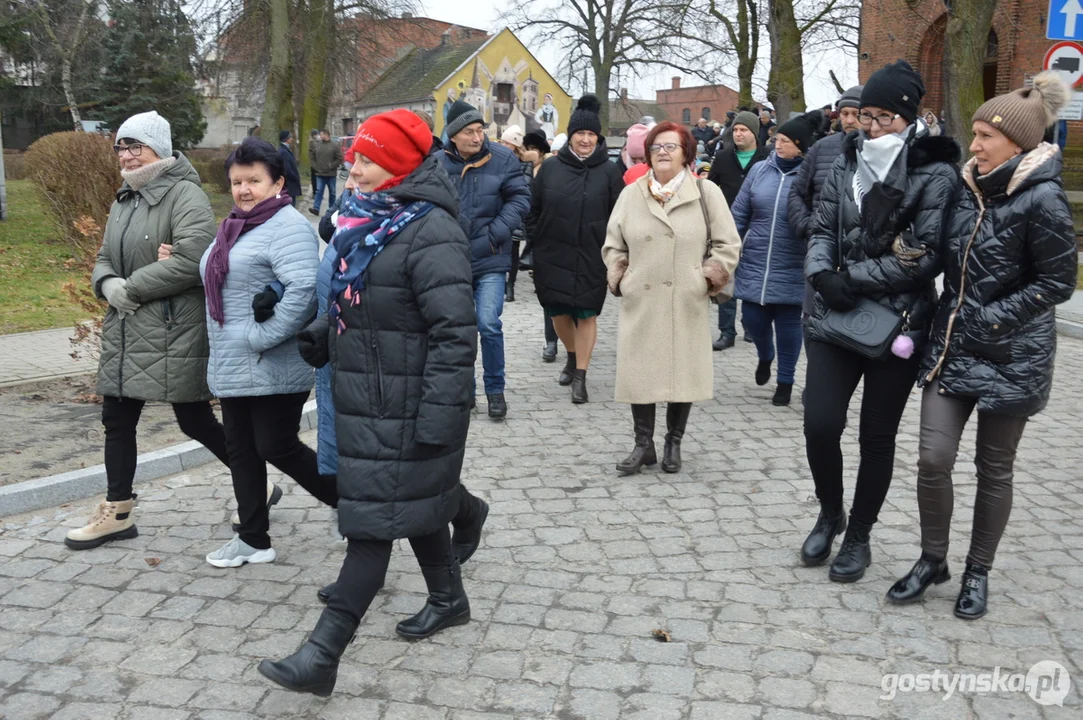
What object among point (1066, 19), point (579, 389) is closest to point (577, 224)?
point (579, 389)

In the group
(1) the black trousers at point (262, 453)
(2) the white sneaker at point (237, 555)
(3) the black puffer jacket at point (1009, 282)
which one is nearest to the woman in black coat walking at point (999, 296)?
(3) the black puffer jacket at point (1009, 282)

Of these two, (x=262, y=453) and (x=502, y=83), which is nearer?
(x=262, y=453)

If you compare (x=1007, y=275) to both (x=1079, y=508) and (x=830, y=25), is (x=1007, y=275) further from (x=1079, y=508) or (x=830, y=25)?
(x=830, y=25)

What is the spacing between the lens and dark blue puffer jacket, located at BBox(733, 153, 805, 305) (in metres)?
7.71

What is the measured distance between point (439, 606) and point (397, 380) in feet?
3.30

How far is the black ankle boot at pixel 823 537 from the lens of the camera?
4797 mm

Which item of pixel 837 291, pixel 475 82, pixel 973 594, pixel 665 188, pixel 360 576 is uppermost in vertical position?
pixel 475 82

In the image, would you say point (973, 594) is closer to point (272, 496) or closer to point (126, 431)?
point (272, 496)

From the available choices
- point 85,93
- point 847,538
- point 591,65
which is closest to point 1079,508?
point 847,538

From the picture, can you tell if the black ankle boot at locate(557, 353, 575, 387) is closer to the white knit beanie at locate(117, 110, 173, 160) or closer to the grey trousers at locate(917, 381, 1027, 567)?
the white knit beanie at locate(117, 110, 173, 160)

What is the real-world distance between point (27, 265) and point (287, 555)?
477 inches

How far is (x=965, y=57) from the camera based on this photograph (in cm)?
1741

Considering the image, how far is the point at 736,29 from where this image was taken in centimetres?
3884

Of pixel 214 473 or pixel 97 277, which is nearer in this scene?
pixel 97 277
